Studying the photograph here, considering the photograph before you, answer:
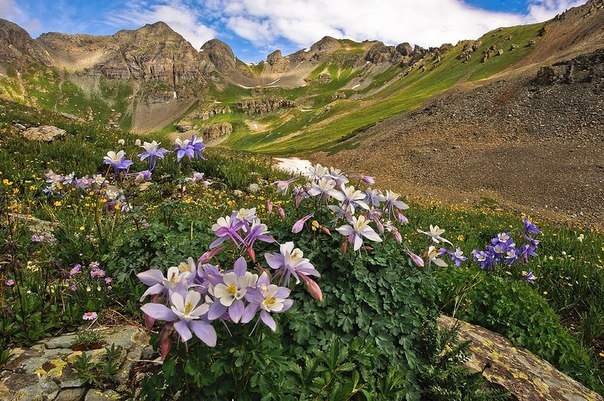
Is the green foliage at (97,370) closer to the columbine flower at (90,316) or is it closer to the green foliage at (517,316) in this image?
the columbine flower at (90,316)

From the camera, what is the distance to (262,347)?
6.87ft

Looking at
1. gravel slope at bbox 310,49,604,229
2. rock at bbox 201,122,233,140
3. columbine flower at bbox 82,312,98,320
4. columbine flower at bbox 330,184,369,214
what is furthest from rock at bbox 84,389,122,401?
rock at bbox 201,122,233,140

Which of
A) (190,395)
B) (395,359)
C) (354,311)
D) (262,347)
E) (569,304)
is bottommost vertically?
(569,304)

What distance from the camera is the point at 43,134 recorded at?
12.7 meters

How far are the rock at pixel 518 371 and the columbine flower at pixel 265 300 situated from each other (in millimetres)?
2288

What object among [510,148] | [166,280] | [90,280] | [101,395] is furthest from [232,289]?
[510,148]

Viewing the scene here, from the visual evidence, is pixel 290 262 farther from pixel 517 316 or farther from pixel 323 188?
pixel 517 316

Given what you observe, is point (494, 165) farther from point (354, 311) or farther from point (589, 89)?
point (354, 311)

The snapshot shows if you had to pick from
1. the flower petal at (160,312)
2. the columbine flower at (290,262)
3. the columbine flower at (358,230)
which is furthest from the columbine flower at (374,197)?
the flower petal at (160,312)

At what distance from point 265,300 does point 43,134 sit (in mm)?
14195

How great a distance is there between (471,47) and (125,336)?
141 metres

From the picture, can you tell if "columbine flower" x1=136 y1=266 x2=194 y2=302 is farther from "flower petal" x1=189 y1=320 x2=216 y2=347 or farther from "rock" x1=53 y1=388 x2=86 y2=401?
"rock" x1=53 y1=388 x2=86 y2=401

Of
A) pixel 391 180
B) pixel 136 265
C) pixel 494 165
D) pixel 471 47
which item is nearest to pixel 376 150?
pixel 391 180

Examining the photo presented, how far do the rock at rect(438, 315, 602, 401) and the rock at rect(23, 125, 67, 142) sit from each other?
44.9 ft
